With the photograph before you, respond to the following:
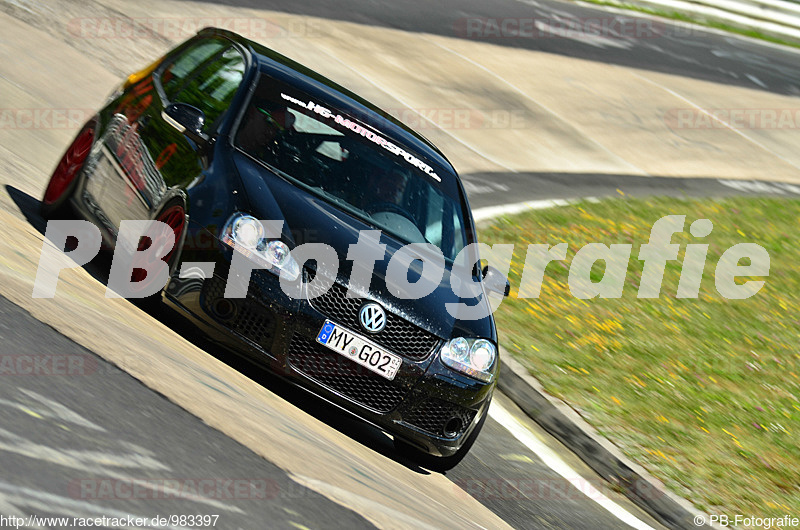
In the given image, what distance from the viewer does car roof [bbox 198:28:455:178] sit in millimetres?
7008

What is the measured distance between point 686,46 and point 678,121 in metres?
7.21

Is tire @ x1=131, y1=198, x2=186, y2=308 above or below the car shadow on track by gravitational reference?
above

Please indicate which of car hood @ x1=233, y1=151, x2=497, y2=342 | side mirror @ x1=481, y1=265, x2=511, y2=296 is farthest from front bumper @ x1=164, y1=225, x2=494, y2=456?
side mirror @ x1=481, y1=265, x2=511, y2=296

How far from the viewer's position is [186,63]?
24.4 ft

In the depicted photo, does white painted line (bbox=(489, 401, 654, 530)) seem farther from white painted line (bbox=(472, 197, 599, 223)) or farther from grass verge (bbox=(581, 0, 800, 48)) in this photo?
grass verge (bbox=(581, 0, 800, 48))

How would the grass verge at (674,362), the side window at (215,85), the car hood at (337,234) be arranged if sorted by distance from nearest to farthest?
the car hood at (337,234), the side window at (215,85), the grass verge at (674,362)

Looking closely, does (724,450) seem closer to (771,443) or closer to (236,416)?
(771,443)

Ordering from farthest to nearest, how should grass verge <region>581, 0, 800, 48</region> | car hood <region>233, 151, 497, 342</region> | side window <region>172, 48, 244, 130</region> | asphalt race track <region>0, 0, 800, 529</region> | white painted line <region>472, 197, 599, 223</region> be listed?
grass verge <region>581, 0, 800, 48</region>
white painted line <region>472, 197, 599, 223</region>
side window <region>172, 48, 244, 130</region>
car hood <region>233, 151, 497, 342</region>
asphalt race track <region>0, 0, 800, 529</region>

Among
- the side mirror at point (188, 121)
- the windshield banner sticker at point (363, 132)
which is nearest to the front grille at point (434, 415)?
the windshield banner sticker at point (363, 132)

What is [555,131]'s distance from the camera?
17.6 m

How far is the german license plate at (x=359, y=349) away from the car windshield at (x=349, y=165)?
981 mm

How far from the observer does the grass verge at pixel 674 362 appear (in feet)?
25.4

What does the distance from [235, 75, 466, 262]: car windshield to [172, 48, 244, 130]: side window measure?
207 mm

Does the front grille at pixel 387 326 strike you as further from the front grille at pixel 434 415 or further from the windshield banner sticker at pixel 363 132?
the windshield banner sticker at pixel 363 132
